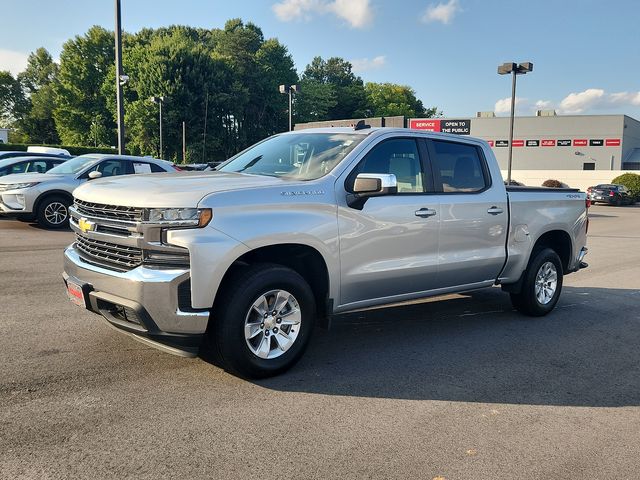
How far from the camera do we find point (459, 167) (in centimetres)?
587

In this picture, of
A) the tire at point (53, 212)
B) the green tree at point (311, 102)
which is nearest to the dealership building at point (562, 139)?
the green tree at point (311, 102)

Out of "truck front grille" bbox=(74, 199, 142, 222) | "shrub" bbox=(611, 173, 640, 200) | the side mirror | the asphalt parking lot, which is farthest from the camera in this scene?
"shrub" bbox=(611, 173, 640, 200)

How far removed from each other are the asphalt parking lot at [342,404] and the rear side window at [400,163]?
1.56m

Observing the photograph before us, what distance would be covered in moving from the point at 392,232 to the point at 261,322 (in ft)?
4.88

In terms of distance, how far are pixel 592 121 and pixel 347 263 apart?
205ft

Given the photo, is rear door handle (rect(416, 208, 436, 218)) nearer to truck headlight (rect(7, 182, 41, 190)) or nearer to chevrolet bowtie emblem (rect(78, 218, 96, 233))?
chevrolet bowtie emblem (rect(78, 218, 96, 233))

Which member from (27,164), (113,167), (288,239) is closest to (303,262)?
(288,239)

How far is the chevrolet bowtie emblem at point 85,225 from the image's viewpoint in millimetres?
4258

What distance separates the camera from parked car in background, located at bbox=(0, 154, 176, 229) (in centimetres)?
1198

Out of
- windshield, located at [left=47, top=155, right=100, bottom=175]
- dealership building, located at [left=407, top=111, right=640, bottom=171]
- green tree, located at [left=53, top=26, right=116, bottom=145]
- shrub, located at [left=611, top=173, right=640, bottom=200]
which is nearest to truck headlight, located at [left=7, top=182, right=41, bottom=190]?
windshield, located at [left=47, top=155, right=100, bottom=175]

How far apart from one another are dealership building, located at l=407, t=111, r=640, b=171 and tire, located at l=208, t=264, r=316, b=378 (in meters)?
54.1

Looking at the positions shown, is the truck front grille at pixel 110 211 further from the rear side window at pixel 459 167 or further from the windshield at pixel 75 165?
the windshield at pixel 75 165

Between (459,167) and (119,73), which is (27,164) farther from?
(459,167)

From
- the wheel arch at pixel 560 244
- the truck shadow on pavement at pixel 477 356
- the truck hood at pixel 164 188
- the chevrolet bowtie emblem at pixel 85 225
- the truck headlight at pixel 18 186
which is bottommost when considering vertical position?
the truck shadow on pavement at pixel 477 356
